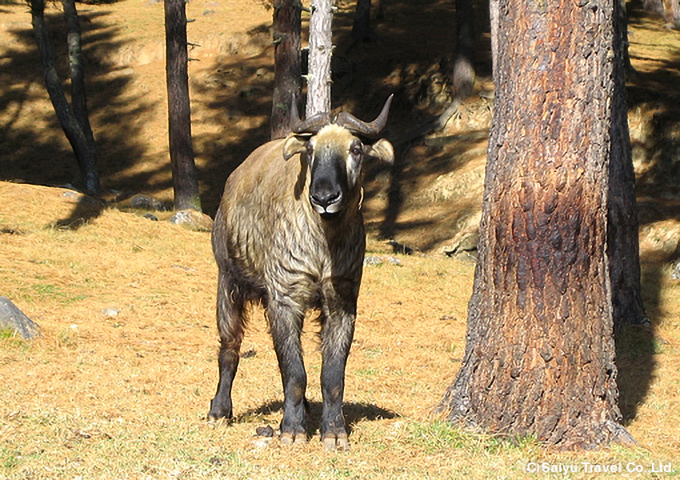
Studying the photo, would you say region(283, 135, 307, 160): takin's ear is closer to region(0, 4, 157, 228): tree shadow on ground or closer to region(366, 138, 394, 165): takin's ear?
region(366, 138, 394, 165): takin's ear

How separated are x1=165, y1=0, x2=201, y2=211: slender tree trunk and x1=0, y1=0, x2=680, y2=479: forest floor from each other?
4.85 feet

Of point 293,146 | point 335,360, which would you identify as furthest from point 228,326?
point 293,146

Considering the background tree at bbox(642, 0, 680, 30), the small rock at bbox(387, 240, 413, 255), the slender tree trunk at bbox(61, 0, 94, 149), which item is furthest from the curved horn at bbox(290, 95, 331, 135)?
the background tree at bbox(642, 0, 680, 30)

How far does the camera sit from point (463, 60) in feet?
84.7

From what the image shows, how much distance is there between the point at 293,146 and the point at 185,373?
136 inches

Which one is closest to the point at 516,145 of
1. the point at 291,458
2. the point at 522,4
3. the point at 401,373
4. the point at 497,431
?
the point at 522,4

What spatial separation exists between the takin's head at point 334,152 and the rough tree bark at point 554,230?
108cm

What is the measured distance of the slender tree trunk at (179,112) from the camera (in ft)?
65.2

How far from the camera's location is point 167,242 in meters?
15.6

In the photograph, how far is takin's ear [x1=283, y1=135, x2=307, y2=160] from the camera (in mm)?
6910

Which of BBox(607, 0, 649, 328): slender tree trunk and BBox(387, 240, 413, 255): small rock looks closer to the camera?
BBox(607, 0, 649, 328): slender tree trunk

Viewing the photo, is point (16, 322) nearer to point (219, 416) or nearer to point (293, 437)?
point (219, 416)

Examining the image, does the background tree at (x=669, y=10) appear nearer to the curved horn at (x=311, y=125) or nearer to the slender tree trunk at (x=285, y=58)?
the slender tree trunk at (x=285, y=58)

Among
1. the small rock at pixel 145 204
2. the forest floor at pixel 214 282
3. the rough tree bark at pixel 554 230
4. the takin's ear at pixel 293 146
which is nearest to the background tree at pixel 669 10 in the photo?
the forest floor at pixel 214 282
